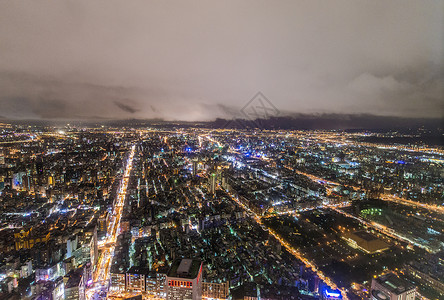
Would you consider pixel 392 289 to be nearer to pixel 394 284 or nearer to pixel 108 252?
pixel 394 284

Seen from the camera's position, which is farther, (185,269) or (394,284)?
(394,284)

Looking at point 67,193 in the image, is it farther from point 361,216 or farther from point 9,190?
point 361,216

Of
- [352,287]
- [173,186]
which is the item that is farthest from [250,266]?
[173,186]

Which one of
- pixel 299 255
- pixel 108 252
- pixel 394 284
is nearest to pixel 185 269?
pixel 299 255

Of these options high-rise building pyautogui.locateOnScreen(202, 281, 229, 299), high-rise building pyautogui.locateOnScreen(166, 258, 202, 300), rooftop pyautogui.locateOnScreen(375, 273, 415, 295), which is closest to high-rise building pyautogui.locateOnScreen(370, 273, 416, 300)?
rooftop pyautogui.locateOnScreen(375, 273, 415, 295)

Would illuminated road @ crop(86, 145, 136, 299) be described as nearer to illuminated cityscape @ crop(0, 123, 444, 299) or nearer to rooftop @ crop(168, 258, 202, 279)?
illuminated cityscape @ crop(0, 123, 444, 299)
